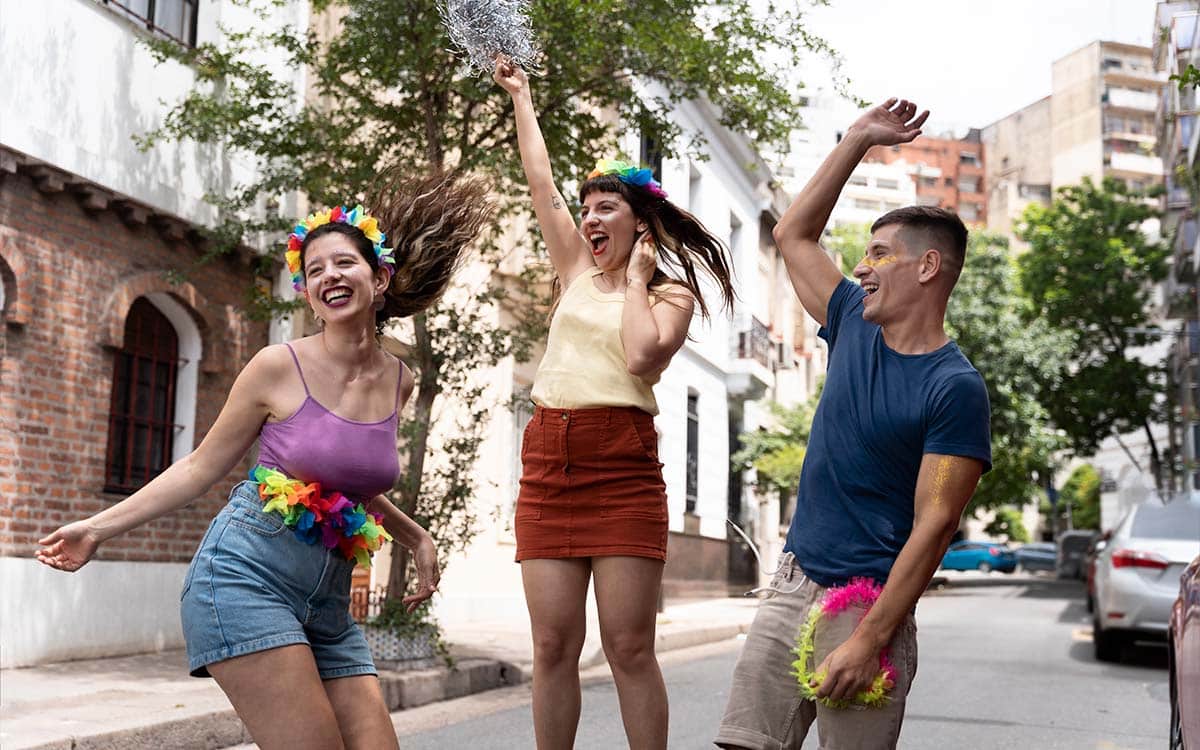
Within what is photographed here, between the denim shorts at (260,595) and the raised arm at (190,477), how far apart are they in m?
0.10

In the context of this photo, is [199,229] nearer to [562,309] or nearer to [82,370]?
[82,370]

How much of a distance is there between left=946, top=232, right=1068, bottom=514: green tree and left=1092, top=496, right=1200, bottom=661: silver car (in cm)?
2158

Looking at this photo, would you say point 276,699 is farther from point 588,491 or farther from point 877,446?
point 877,446

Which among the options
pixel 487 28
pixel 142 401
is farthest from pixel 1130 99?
pixel 487 28

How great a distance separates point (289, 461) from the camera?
3402 mm

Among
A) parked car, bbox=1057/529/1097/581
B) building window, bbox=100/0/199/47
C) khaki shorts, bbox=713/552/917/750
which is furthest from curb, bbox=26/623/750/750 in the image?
parked car, bbox=1057/529/1097/581

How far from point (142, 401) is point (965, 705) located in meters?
7.05

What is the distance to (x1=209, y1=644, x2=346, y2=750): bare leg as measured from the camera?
314 centimetres

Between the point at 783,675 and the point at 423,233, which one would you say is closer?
the point at 783,675

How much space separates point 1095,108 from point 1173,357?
36686 mm

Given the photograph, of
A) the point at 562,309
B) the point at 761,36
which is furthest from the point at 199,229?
the point at 562,309

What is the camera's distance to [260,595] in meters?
3.22

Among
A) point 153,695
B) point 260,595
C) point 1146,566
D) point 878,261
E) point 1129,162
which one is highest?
point 1129,162

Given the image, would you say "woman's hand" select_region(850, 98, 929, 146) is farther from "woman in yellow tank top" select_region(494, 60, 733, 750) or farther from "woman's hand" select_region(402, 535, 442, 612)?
"woman's hand" select_region(402, 535, 442, 612)
